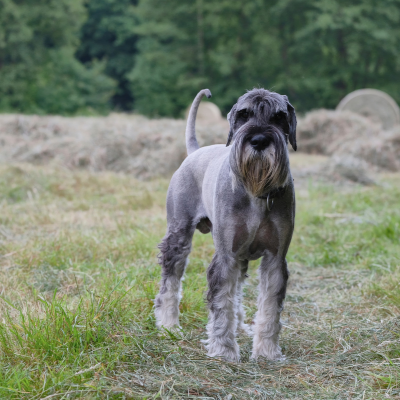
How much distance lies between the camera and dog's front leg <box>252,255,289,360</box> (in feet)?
10.6

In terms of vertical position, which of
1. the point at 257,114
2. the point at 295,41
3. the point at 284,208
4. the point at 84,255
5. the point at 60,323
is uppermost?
the point at 295,41

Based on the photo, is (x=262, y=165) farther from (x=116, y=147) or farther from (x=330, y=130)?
(x=330, y=130)

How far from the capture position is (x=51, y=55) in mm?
29922

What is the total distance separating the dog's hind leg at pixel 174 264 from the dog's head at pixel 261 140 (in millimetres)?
984

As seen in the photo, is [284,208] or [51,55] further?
[51,55]

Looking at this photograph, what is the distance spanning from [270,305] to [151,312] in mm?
917

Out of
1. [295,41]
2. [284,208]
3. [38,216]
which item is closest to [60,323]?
[284,208]

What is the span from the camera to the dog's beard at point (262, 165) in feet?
8.96

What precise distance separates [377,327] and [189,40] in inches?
1110

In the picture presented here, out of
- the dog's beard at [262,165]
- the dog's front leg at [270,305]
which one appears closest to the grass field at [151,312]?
the dog's front leg at [270,305]

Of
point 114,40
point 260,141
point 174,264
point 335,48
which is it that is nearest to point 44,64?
point 114,40

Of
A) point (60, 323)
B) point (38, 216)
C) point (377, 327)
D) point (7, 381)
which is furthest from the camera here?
point (38, 216)

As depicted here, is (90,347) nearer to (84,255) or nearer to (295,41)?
(84,255)

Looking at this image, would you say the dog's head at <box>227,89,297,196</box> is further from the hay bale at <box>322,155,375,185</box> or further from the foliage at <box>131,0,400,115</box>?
the foliage at <box>131,0,400,115</box>
